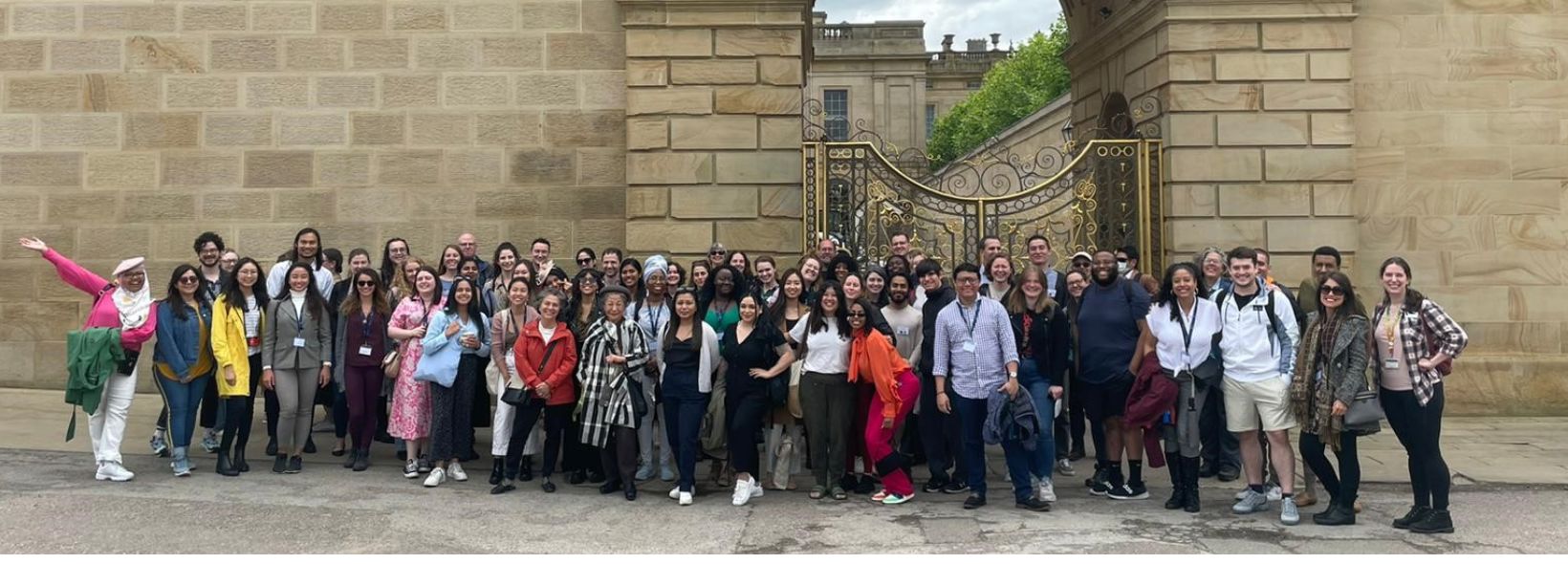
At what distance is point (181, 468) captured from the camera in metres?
7.52

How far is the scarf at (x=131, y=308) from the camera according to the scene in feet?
24.2

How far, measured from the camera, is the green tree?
4631 cm

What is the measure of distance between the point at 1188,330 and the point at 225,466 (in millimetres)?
6691

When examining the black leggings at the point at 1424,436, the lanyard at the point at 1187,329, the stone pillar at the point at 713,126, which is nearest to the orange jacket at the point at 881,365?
the lanyard at the point at 1187,329

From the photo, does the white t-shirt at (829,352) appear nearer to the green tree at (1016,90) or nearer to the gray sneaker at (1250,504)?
the gray sneaker at (1250,504)

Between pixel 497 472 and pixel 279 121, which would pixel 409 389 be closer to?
pixel 497 472

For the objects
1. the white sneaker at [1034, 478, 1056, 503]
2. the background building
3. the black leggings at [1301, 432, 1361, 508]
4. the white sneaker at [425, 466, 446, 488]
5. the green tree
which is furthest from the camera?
the background building

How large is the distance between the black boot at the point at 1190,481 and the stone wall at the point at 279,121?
6.26 meters

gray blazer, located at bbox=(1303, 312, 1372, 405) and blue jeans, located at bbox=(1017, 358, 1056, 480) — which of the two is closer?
gray blazer, located at bbox=(1303, 312, 1372, 405)

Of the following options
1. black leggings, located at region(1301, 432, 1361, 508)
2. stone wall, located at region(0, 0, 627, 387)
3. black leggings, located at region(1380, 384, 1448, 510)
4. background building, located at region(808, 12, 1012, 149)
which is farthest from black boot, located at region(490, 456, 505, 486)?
background building, located at region(808, 12, 1012, 149)

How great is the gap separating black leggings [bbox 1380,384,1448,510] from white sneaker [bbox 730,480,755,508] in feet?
12.6

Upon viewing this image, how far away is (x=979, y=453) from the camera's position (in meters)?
6.96

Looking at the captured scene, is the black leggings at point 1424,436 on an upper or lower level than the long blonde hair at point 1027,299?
lower

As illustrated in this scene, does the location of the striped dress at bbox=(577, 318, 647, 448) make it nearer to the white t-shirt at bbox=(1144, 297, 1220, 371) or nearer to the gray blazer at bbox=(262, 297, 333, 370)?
the gray blazer at bbox=(262, 297, 333, 370)
